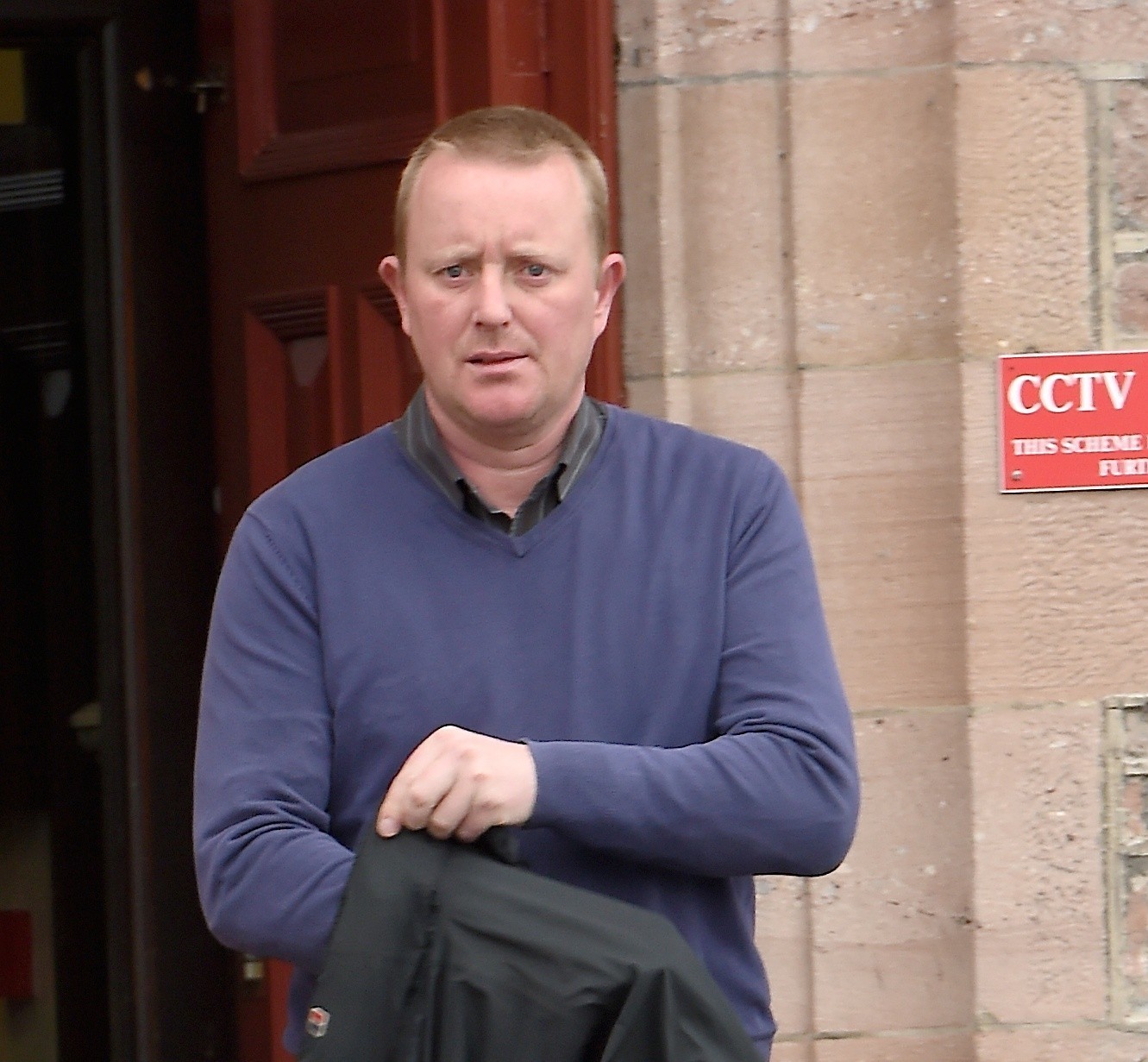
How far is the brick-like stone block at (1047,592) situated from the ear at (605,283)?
0.97 meters

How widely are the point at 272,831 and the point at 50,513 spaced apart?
1770 millimetres

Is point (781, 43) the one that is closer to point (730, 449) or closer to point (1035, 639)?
point (1035, 639)

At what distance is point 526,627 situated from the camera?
1475mm

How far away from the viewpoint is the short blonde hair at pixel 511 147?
1.49m

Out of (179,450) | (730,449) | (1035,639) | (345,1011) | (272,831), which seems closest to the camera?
(345,1011)

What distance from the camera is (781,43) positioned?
8.14 ft

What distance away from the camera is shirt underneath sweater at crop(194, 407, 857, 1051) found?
1.40 m

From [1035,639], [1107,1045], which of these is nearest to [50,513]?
[1035,639]

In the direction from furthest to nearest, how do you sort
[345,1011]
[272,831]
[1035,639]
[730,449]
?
1. [1035,639]
2. [730,449]
3. [272,831]
4. [345,1011]

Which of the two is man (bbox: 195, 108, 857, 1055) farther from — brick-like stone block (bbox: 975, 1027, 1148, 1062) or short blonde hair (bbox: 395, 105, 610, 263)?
brick-like stone block (bbox: 975, 1027, 1148, 1062)

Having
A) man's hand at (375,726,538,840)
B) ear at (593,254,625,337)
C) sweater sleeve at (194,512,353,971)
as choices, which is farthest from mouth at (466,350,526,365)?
man's hand at (375,726,538,840)

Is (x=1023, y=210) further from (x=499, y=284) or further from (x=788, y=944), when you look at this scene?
(x=499, y=284)

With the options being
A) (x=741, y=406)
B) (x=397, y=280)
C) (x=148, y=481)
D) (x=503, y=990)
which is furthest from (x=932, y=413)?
(x=503, y=990)

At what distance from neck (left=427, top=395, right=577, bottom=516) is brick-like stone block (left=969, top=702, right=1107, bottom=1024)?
111cm
